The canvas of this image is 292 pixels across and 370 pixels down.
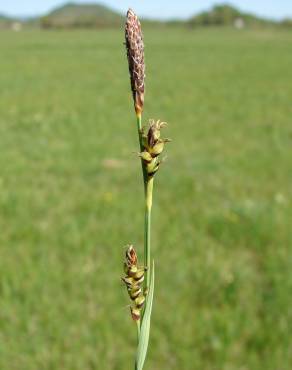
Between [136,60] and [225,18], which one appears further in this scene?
[225,18]

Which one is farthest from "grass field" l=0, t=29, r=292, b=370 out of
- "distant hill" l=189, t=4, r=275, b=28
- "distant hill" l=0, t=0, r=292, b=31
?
"distant hill" l=189, t=4, r=275, b=28

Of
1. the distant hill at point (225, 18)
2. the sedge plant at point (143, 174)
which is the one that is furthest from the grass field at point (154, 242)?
the distant hill at point (225, 18)

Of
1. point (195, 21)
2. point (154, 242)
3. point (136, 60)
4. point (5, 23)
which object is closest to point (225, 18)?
point (195, 21)

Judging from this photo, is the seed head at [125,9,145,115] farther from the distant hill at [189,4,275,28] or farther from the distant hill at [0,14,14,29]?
the distant hill at [0,14,14,29]

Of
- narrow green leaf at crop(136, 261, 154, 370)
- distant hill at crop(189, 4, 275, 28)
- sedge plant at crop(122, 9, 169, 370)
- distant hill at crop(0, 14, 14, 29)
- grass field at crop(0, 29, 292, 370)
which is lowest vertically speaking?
distant hill at crop(0, 14, 14, 29)

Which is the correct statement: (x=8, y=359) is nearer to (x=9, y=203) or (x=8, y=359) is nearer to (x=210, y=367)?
(x=210, y=367)

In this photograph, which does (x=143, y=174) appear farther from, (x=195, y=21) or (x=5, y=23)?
(x=5, y=23)

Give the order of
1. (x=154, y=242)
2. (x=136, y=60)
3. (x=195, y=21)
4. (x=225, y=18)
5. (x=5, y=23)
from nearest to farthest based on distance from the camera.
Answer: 1. (x=136, y=60)
2. (x=154, y=242)
3. (x=195, y=21)
4. (x=225, y=18)
5. (x=5, y=23)

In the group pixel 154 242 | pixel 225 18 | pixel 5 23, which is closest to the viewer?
pixel 154 242
